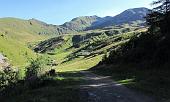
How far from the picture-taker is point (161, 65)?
4097cm

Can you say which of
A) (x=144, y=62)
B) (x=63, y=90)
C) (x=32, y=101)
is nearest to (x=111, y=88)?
(x=63, y=90)

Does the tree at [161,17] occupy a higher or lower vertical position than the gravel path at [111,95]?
higher

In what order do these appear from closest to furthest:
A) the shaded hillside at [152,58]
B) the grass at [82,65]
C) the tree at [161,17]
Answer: the shaded hillside at [152,58], the tree at [161,17], the grass at [82,65]

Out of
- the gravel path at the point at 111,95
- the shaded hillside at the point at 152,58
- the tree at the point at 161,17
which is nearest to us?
the gravel path at the point at 111,95

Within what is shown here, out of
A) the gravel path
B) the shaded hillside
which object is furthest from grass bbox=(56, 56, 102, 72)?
the gravel path

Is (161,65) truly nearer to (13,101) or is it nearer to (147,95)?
(147,95)

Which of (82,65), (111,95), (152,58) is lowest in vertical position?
(82,65)

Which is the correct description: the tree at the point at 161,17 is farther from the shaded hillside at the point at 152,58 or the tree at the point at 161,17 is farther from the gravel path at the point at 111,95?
the gravel path at the point at 111,95

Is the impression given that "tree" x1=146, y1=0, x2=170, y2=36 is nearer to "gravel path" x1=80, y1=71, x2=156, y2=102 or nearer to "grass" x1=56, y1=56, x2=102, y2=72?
"gravel path" x1=80, y1=71, x2=156, y2=102

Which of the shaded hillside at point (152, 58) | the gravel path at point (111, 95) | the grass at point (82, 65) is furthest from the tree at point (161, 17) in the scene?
the grass at point (82, 65)

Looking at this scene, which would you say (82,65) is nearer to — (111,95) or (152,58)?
(152,58)

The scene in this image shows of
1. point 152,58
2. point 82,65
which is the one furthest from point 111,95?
point 82,65

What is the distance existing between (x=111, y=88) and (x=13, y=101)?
25.8 feet

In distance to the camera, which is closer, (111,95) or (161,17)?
(111,95)
